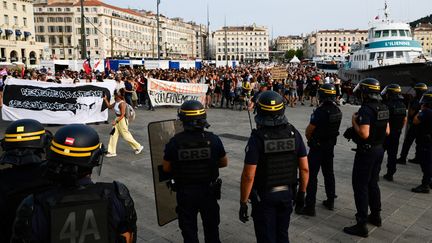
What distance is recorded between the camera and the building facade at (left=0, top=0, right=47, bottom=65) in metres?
63.6

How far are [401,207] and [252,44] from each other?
191363mm

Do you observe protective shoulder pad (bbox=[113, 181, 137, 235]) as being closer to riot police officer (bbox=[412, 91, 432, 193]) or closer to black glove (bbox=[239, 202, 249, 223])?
black glove (bbox=[239, 202, 249, 223])

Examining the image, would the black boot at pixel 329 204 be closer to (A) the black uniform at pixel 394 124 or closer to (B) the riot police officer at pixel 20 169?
(A) the black uniform at pixel 394 124

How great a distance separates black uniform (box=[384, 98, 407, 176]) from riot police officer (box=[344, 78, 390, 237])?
1.97m

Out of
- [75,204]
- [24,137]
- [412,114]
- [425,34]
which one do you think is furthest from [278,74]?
[425,34]

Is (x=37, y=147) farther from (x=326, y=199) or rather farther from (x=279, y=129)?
(x=326, y=199)

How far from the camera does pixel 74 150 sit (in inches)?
82.9

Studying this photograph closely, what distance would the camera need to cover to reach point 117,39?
114 metres

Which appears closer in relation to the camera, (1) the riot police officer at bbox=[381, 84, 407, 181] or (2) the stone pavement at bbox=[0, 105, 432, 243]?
(2) the stone pavement at bbox=[0, 105, 432, 243]

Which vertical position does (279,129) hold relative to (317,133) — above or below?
above

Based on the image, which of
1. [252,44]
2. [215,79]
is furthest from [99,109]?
[252,44]

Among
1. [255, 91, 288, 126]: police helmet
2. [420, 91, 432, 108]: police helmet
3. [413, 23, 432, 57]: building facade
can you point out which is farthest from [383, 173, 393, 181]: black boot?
[413, 23, 432, 57]: building facade

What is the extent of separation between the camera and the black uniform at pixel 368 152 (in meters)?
4.48

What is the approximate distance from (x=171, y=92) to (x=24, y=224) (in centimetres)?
1518
